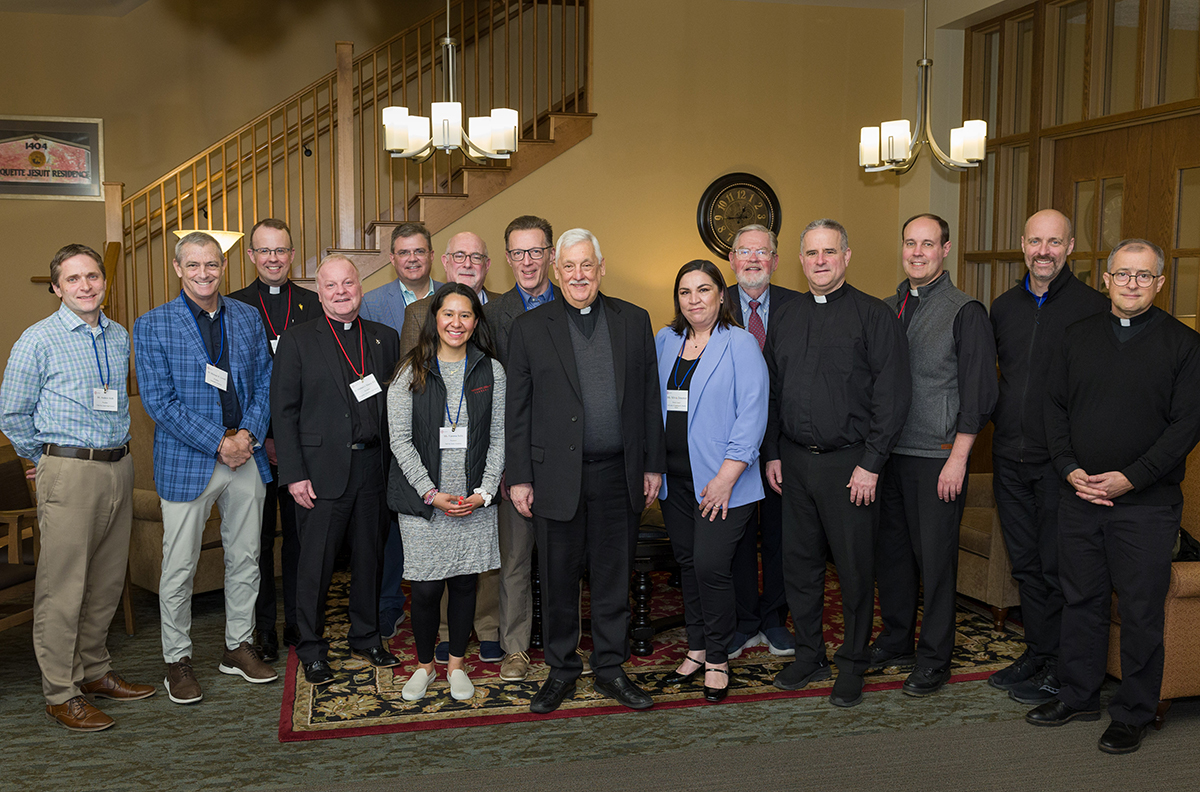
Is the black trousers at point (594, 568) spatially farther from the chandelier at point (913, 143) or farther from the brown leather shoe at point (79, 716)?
the chandelier at point (913, 143)

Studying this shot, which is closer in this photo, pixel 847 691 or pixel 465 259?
pixel 847 691

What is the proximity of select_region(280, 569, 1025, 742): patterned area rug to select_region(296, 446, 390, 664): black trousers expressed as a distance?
0.72ft

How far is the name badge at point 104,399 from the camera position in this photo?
317 cm

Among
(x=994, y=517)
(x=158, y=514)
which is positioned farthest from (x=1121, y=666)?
(x=158, y=514)

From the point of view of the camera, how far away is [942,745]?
3025 mm

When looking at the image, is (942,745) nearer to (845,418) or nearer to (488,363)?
(845,418)

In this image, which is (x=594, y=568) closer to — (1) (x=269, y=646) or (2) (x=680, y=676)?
(2) (x=680, y=676)

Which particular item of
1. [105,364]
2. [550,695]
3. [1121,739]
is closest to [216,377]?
[105,364]

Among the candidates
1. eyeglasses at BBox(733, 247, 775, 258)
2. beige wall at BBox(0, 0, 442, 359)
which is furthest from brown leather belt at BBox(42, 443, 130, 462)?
beige wall at BBox(0, 0, 442, 359)

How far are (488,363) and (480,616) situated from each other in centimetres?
120

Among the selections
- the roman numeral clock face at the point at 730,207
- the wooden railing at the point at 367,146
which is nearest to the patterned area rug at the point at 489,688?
the roman numeral clock face at the point at 730,207

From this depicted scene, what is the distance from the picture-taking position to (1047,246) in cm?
339

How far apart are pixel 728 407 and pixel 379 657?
1.77m

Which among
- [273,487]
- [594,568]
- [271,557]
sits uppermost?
[273,487]
